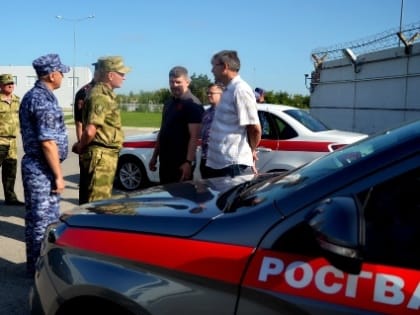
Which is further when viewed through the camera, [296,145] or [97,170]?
[296,145]

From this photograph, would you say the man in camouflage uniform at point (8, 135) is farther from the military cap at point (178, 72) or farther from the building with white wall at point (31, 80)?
the building with white wall at point (31, 80)

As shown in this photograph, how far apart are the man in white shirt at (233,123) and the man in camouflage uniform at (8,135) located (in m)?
3.77

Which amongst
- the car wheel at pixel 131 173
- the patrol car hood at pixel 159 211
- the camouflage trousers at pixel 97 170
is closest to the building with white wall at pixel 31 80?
the car wheel at pixel 131 173

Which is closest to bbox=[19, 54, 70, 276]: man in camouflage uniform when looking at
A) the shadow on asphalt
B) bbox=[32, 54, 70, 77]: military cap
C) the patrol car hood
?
bbox=[32, 54, 70, 77]: military cap

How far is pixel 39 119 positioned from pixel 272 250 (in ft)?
8.92

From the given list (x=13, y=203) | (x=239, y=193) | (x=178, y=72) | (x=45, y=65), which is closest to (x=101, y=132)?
(x=45, y=65)

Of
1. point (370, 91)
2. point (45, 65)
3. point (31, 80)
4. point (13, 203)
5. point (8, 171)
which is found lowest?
point (13, 203)

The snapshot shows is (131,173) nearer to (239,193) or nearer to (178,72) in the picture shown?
(178,72)

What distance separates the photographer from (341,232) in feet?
5.04

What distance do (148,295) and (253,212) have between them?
1.68ft

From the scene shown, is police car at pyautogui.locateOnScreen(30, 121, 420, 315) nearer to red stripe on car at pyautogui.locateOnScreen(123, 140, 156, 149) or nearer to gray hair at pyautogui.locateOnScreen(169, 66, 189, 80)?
gray hair at pyautogui.locateOnScreen(169, 66, 189, 80)

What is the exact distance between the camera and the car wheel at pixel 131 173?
8.44m

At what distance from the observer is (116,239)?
2096 mm

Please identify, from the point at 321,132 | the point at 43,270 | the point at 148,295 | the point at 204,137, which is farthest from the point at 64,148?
the point at 321,132
